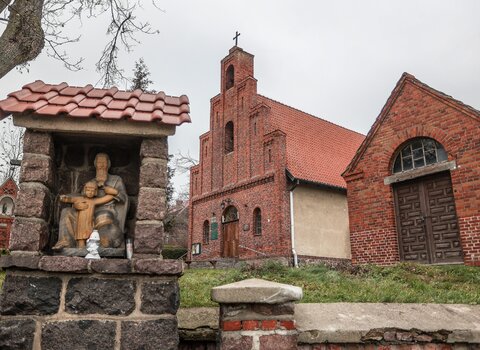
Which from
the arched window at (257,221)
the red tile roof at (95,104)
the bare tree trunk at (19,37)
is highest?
the bare tree trunk at (19,37)

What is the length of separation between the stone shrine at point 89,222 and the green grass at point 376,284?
1.88m

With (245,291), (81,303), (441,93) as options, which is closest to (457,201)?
(441,93)

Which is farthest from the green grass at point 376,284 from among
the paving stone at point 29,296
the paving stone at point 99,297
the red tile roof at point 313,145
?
the red tile roof at point 313,145

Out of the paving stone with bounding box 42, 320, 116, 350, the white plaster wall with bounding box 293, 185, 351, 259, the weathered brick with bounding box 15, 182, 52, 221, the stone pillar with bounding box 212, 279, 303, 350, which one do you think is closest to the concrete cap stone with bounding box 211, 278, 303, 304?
the stone pillar with bounding box 212, 279, 303, 350

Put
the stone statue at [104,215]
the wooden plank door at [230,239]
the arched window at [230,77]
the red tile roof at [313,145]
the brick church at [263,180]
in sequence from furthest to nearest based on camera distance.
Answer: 1. the arched window at [230,77]
2. the wooden plank door at [230,239]
3. the red tile roof at [313,145]
4. the brick church at [263,180]
5. the stone statue at [104,215]

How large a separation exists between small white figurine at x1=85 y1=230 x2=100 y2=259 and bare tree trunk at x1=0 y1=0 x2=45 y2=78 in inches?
204

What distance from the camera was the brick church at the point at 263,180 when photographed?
1647 cm

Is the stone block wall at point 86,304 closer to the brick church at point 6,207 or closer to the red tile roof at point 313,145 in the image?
the red tile roof at point 313,145

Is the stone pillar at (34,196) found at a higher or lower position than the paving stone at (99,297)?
higher

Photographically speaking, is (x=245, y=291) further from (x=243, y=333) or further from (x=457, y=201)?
(x=457, y=201)

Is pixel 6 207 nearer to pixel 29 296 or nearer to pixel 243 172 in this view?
pixel 243 172

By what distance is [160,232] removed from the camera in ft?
11.0

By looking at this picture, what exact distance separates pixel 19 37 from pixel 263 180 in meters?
11.7

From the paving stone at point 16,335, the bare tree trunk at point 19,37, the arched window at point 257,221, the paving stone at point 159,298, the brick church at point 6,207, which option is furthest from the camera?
the brick church at point 6,207
